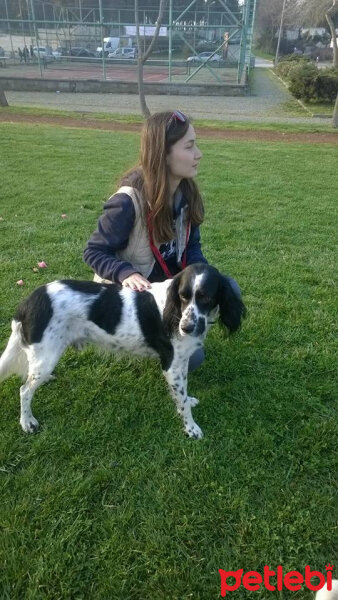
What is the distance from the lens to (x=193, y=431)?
2.87 meters

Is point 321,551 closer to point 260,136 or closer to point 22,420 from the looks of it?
point 22,420

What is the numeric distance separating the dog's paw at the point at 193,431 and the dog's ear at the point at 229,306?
2.26 ft

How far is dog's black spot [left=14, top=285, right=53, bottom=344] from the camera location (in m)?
2.61

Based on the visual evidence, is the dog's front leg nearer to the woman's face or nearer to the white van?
the woman's face

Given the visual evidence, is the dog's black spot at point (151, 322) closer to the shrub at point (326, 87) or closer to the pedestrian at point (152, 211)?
the pedestrian at point (152, 211)

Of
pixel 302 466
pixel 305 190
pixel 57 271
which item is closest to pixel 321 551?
pixel 302 466

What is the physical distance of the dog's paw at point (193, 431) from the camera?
2853 millimetres

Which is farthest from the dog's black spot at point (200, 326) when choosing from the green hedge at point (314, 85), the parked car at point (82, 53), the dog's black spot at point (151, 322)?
the parked car at point (82, 53)

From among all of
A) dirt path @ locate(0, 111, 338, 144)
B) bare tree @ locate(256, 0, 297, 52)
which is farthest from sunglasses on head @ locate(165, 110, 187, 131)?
bare tree @ locate(256, 0, 297, 52)

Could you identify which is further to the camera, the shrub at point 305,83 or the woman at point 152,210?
the shrub at point 305,83

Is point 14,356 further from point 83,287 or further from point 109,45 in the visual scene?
point 109,45

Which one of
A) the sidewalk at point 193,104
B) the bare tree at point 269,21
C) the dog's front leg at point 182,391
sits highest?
the bare tree at point 269,21

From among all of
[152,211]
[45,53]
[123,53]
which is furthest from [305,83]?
[152,211]

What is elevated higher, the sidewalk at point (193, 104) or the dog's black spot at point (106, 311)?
the dog's black spot at point (106, 311)
